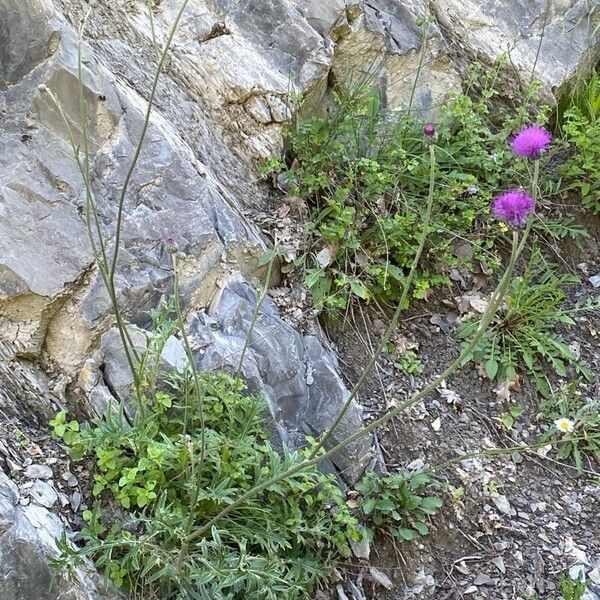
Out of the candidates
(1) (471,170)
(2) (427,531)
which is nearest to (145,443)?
(2) (427,531)

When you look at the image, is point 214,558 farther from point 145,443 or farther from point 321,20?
point 321,20

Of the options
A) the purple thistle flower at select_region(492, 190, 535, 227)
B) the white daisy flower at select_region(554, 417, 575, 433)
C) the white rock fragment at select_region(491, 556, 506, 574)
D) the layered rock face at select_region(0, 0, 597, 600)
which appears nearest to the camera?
the purple thistle flower at select_region(492, 190, 535, 227)

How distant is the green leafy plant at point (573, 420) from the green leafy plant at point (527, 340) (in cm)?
8

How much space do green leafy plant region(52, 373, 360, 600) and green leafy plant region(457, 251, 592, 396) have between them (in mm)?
1378

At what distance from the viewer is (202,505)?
2428mm

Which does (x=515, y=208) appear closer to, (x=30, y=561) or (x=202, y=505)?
(x=202, y=505)

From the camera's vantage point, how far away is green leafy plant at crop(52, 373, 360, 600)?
2.24 meters

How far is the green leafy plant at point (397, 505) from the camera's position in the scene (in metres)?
2.94

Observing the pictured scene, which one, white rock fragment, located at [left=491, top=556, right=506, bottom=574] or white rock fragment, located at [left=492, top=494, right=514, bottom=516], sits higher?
white rock fragment, located at [left=492, top=494, right=514, bottom=516]

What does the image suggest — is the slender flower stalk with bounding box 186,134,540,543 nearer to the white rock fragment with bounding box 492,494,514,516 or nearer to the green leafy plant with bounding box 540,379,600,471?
the white rock fragment with bounding box 492,494,514,516

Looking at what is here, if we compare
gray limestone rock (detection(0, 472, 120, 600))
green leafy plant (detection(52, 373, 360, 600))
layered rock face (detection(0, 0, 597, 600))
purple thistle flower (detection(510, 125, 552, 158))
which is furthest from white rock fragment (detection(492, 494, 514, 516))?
purple thistle flower (detection(510, 125, 552, 158))

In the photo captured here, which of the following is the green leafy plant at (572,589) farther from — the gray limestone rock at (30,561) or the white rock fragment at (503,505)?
the gray limestone rock at (30,561)

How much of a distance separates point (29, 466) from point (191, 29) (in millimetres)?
2502

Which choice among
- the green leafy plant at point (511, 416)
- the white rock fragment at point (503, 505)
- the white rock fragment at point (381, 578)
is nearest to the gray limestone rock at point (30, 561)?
the white rock fragment at point (381, 578)
